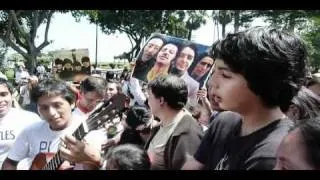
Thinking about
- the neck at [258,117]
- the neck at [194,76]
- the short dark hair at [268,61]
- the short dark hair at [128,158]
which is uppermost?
the short dark hair at [268,61]

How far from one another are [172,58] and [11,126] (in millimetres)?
1308

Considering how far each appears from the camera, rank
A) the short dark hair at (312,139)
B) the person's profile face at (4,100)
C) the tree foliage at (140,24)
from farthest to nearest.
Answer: the tree foliage at (140,24)
the person's profile face at (4,100)
the short dark hair at (312,139)

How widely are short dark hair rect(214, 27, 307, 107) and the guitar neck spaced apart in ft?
2.99

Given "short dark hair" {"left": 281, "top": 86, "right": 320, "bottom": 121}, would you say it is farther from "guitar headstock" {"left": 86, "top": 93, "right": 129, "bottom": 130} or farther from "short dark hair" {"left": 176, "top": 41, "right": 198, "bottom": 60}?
"short dark hair" {"left": 176, "top": 41, "right": 198, "bottom": 60}

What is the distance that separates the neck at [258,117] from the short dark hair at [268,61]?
0.03m

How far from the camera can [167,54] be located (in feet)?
13.2

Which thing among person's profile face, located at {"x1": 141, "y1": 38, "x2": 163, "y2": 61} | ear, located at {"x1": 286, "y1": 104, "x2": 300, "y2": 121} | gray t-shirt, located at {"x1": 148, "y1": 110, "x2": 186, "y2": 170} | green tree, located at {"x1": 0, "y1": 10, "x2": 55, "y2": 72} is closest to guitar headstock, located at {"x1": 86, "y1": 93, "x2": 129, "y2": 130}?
gray t-shirt, located at {"x1": 148, "y1": 110, "x2": 186, "y2": 170}

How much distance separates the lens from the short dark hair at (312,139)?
1361mm

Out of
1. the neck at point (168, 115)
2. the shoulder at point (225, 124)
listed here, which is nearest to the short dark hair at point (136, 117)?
the neck at point (168, 115)

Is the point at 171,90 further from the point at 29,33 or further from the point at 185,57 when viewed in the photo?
the point at 29,33

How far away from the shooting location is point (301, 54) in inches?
66.9

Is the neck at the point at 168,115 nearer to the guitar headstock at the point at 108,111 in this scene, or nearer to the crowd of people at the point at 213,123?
the crowd of people at the point at 213,123
